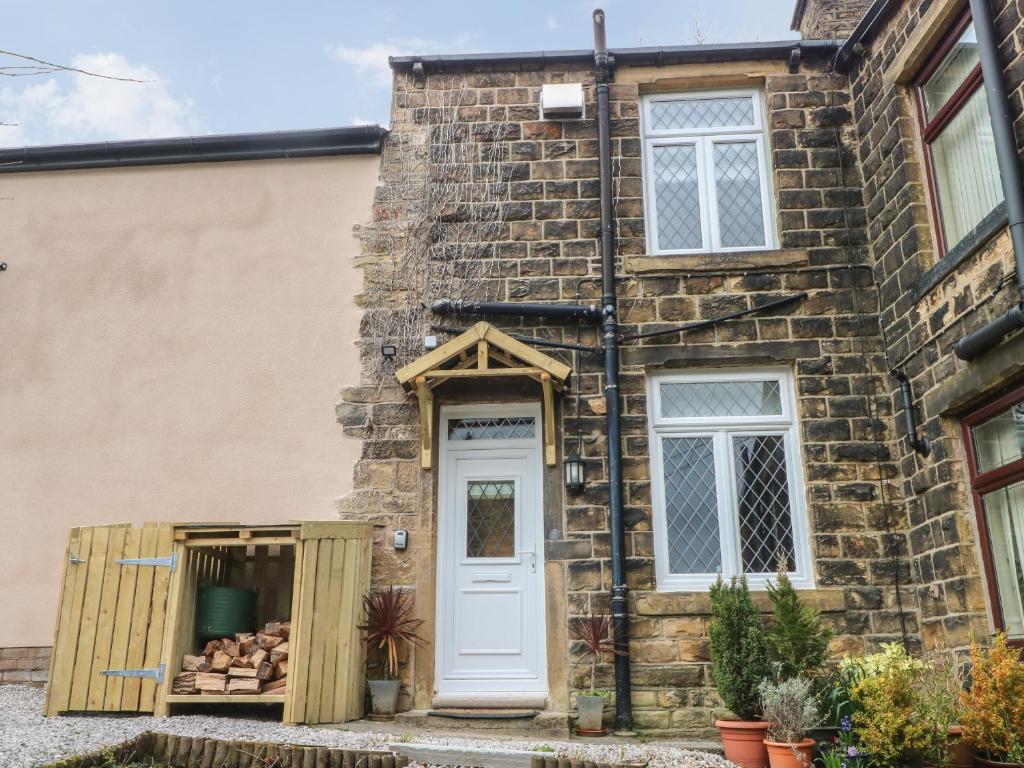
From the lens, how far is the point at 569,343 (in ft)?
25.1

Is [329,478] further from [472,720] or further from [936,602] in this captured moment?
A: [936,602]

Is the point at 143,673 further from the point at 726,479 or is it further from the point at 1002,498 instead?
the point at 1002,498

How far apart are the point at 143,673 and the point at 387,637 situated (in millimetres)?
1704

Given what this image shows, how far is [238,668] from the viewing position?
21.0 feet

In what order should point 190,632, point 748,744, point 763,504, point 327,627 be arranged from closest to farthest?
point 748,744 → point 327,627 → point 190,632 → point 763,504

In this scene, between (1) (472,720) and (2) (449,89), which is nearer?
(1) (472,720)

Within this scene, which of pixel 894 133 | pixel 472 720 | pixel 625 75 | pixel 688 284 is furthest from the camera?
pixel 625 75

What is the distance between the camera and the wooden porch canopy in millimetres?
7145

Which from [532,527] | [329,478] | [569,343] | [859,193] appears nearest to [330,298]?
[329,478]

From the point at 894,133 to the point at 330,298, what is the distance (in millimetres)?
4817

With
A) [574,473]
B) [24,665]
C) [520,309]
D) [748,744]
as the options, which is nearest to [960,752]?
[748,744]

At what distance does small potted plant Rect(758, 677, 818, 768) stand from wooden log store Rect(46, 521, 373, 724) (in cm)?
289

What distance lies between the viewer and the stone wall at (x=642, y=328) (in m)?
7.00

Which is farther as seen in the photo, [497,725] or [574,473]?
[574,473]
